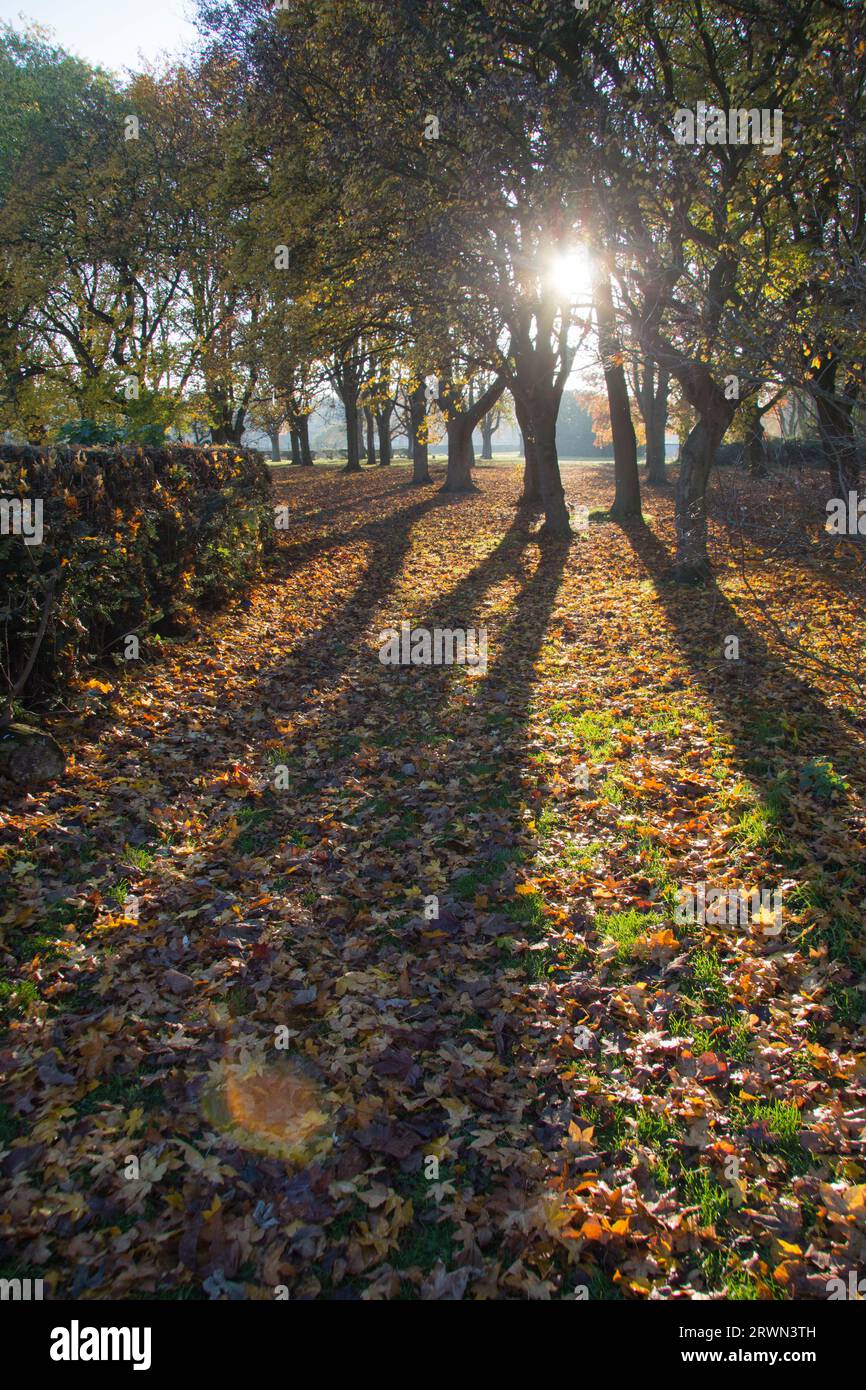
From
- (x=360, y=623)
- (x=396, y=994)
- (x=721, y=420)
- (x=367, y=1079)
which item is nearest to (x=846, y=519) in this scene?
(x=396, y=994)

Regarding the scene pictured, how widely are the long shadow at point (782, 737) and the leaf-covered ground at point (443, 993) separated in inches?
1.7

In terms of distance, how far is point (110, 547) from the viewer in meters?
8.12

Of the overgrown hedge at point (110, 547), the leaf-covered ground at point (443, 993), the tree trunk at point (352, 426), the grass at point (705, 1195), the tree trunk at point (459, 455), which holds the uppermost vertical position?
the tree trunk at point (352, 426)

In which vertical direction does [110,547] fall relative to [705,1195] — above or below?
above

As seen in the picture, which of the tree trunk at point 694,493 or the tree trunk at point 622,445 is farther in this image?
the tree trunk at point 622,445

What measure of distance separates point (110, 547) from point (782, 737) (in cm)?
710

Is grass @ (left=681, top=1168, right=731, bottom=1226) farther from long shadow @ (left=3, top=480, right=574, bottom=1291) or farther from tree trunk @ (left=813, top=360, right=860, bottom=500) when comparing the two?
tree trunk @ (left=813, top=360, right=860, bottom=500)

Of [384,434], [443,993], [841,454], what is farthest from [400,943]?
[384,434]

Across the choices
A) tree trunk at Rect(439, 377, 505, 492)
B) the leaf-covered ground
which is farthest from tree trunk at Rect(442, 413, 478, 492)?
the leaf-covered ground

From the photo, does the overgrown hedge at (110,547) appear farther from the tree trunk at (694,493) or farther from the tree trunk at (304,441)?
the tree trunk at (304,441)

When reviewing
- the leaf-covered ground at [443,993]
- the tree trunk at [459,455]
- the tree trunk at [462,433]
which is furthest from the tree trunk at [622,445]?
the leaf-covered ground at [443,993]

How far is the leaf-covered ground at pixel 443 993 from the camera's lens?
305cm

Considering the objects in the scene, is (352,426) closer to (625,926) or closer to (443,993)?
(625,926)
